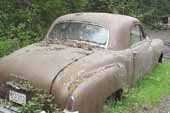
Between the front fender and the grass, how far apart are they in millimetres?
351

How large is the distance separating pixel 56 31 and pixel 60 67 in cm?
190

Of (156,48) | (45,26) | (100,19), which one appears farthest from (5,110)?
(45,26)

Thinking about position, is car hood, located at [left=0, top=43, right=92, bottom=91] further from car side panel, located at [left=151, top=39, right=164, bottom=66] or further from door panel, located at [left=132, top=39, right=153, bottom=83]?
car side panel, located at [left=151, top=39, right=164, bottom=66]

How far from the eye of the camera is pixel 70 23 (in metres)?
7.36

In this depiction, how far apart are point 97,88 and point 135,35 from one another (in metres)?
2.56

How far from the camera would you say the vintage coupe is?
5469 millimetres

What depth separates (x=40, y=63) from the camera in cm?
587

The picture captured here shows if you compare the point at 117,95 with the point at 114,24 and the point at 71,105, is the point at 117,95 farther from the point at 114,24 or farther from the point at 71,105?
the point at 71,105

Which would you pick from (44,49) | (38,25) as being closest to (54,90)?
(44,49)

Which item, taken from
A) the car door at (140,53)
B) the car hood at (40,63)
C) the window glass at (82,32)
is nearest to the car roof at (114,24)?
the window glass at (82,32)

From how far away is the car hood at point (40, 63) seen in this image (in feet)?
18.3

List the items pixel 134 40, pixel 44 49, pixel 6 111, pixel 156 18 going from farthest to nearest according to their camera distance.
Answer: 1. pixel 156 18
2. pixel 134 40
3. pixel 44 49
4. pixel 6 111

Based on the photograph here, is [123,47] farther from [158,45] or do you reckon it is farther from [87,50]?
[158,45]

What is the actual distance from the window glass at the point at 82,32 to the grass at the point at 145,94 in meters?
1.10
